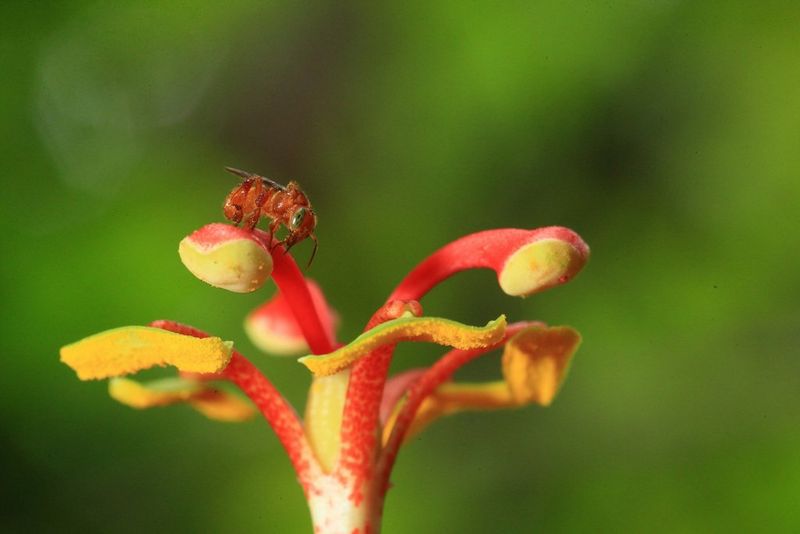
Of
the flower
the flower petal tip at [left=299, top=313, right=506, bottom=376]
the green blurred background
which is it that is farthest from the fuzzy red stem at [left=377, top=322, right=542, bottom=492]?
the green blurred background

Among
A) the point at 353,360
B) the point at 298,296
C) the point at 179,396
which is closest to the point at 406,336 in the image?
the point at 353,360

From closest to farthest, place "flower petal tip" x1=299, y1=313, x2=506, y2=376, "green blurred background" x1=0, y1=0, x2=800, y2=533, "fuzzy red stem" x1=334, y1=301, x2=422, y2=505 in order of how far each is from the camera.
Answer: "flower petal tip" x1=299, y1=313, x2=506, y2=376 → "fuzzy red stem" x1=334, y1=301, x2=422, y2=505 → "green blurred background" x1=0, y1=0, x2=800, y2=533

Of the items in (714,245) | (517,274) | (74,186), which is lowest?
(714,245)

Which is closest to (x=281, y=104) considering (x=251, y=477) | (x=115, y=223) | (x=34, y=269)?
(x=115, y=223)

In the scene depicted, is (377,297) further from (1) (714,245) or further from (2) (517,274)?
(2) (517,274)

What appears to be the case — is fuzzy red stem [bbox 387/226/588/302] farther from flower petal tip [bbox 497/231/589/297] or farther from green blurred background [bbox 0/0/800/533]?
Answer: green blurred background [bbox 0/0/800/533]

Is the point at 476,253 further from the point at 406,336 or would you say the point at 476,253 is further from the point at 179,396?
the point at 179,396

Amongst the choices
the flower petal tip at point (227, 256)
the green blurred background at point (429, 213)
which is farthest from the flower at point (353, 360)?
the green blurred background at point (429, 213)
